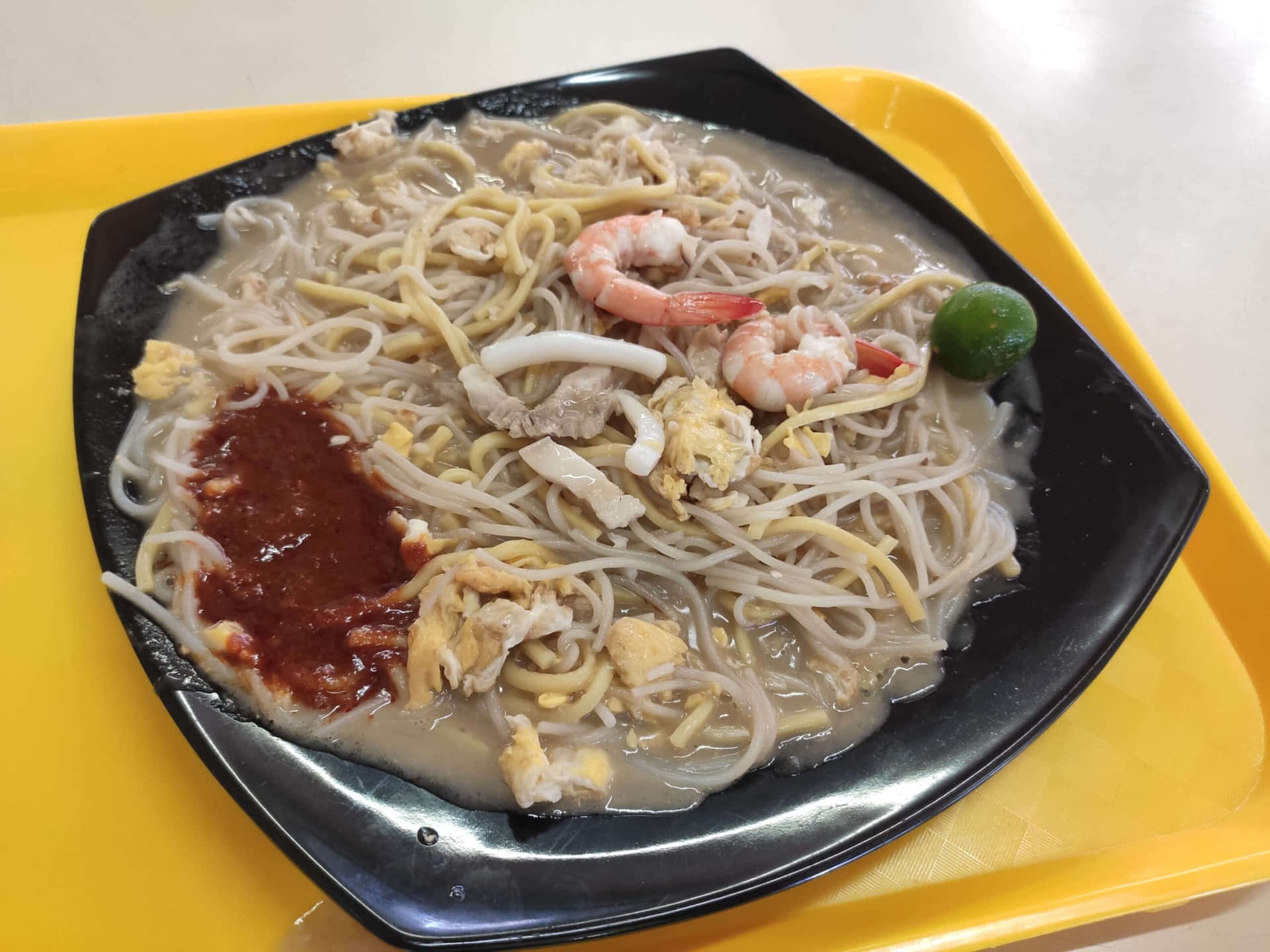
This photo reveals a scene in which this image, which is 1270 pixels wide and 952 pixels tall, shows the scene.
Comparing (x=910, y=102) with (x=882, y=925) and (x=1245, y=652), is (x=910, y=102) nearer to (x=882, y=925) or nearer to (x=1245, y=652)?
(x=1245, y=652)

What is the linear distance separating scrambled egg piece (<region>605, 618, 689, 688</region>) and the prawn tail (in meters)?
0.91

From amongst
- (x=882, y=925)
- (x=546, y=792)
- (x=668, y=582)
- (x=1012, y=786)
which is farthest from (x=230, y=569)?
(x=1012, y=786)

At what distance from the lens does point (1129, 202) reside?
12.3ft

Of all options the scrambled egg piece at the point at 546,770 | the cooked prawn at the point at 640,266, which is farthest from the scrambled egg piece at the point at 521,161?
the scrambled egg piece at the point at 546,770

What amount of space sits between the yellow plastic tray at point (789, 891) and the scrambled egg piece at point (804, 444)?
3.24 ft

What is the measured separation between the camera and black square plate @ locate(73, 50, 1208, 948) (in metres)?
1.55

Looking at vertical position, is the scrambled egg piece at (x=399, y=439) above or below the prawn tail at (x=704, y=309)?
below

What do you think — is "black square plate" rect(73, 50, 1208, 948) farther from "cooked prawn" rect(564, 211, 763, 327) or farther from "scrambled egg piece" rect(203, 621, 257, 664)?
"cooked prawn" rect(564, 211, 763, 327)

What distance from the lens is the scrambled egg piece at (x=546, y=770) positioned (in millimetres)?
1655

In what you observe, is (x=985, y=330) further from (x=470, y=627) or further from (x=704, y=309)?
(x=470, y=627)

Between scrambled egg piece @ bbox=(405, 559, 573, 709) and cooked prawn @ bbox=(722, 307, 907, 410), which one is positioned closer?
scrambled egg piece @ bbox=(405, 559, 573, 709)

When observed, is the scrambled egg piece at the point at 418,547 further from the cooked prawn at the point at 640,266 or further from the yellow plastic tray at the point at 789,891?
the cooked prawn at the point at 640,266

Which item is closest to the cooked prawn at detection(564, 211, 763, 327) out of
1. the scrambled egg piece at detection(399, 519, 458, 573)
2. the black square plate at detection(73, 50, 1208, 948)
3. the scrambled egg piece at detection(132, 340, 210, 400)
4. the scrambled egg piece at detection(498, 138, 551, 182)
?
the scrambled egg piece at detection(498, 138, 551, 182)

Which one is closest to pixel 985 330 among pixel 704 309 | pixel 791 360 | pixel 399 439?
pixel 791 360
